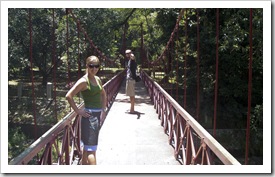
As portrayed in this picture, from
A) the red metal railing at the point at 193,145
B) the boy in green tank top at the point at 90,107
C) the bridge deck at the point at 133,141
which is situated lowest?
the bridge deck at the point at 133,141

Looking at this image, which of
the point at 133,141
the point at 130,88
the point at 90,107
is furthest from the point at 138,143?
the point at 90,107

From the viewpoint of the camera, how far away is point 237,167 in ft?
8.22

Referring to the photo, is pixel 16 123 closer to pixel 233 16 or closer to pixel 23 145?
pixel 23 145

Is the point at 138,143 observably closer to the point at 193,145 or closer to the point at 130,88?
the point at 193,145

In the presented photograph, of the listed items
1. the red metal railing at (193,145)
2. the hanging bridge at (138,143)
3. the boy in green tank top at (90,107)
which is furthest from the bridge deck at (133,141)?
the boy in green tank top at (90,107)

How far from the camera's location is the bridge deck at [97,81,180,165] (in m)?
4.60

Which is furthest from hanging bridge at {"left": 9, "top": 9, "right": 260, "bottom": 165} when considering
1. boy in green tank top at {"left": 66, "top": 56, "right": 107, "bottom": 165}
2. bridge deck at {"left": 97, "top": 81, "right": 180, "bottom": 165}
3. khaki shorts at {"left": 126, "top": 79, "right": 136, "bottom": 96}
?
khaki shorts at {"left": 126, "top": 79, "right": 136, "bottom": 96}

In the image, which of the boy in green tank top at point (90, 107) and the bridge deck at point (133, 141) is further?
the bridge deck at point (133, 141)

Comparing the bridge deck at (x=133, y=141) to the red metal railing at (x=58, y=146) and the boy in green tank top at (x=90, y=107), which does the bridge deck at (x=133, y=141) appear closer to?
the red metal railing at (x=58, y=146)

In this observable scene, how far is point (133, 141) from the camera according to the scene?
18.2 ft

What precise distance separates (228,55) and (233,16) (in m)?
1.34

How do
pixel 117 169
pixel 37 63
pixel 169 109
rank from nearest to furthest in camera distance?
pixel 117 169, pixel 169 109, pixel 37 63

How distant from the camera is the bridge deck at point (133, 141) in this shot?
4598 mm

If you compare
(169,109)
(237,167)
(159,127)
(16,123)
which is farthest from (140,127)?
(16,123)
